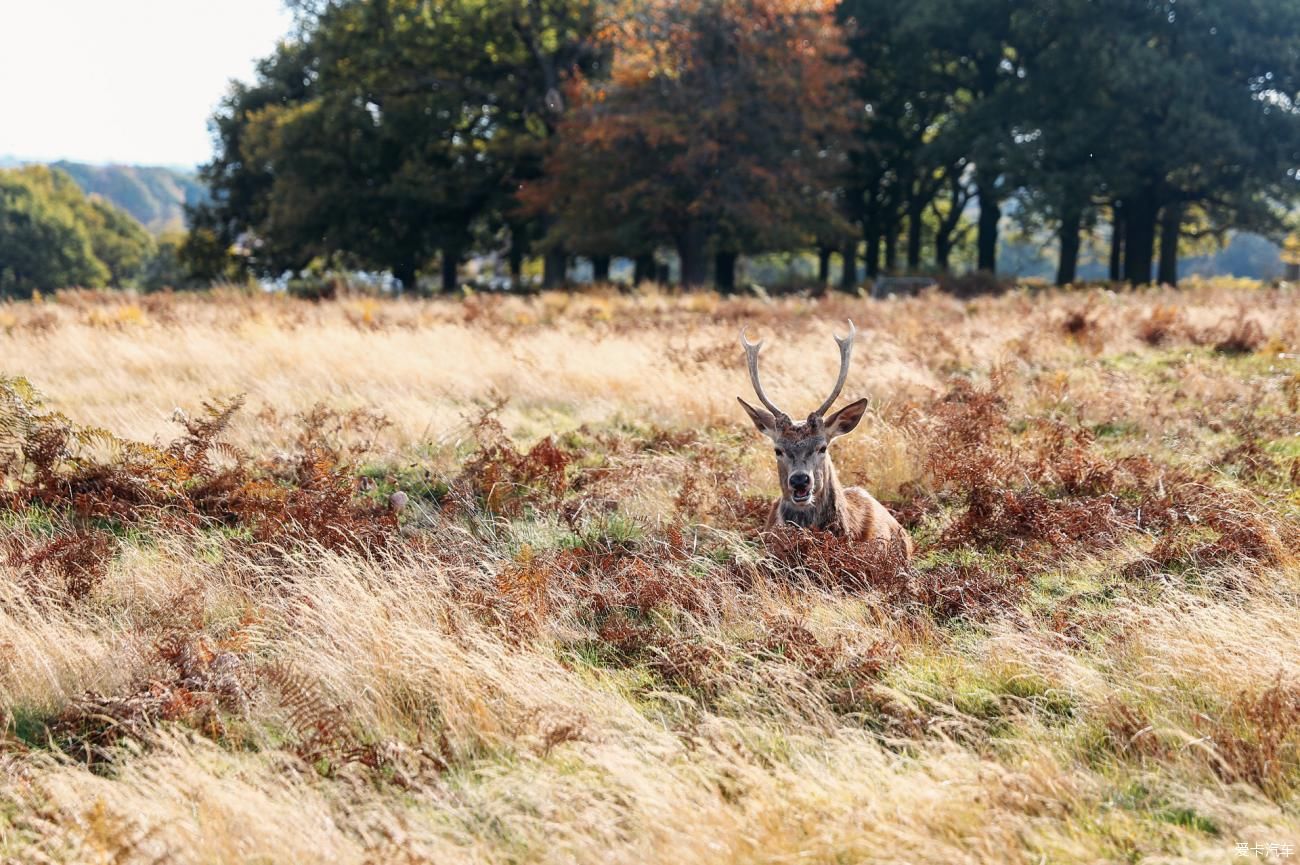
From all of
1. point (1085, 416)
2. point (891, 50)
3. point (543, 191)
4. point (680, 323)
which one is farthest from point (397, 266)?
point (1085, 416)

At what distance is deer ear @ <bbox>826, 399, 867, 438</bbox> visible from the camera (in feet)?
23.0

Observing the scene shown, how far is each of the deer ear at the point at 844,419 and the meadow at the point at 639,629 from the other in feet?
2.84

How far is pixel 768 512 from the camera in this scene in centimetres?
778

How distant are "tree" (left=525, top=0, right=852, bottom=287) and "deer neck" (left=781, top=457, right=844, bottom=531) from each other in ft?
68.3

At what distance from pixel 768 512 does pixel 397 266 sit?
109ft

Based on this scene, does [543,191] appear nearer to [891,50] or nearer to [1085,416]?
[891,50]

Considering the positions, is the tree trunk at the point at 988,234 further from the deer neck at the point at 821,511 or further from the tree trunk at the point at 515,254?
the deer neck at the point at 821,511

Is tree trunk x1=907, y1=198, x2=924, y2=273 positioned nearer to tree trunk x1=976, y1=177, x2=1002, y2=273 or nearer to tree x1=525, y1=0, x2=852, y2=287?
tree trunk x1=976, y1=177, x2=1002, y2=273

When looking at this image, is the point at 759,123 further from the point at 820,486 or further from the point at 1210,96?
the point at 820,486

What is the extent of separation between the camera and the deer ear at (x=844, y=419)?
23.0ft

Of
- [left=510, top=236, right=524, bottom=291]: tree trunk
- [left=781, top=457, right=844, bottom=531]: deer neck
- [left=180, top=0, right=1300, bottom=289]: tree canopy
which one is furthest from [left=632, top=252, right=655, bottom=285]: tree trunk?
[left=781, top=457, right=844, bottom=531]: deer neck

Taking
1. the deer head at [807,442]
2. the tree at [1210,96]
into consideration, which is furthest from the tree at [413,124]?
the deer head at [807,442]

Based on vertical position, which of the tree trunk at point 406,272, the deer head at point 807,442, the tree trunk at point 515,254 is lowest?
the deer head at point 807,442

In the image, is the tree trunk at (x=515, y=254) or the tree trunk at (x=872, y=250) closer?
the tree trunk at (x=515, y=254)
